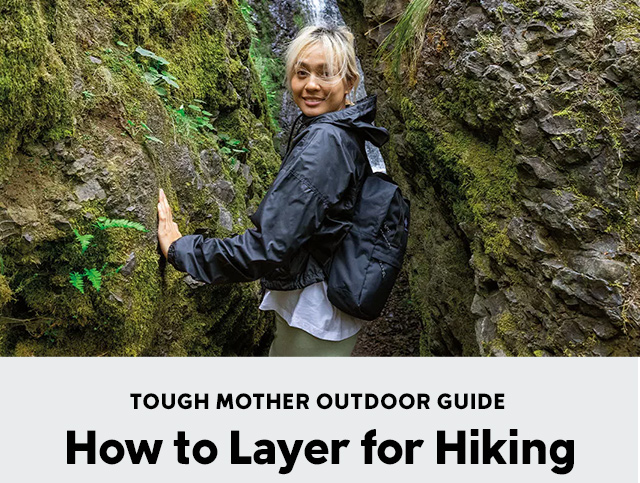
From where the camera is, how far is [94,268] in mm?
2945

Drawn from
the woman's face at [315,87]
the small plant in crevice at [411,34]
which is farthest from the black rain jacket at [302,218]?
the small plant in crevice at [411,34]

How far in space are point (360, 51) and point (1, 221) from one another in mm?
5244

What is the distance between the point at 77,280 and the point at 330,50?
2.00 m

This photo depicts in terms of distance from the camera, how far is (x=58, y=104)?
9.23 ft

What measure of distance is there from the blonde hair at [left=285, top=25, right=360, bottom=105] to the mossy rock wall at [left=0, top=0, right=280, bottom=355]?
42.4 inches

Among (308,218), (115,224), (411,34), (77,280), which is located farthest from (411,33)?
(77,280)

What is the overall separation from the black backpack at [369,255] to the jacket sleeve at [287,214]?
0.94 feet

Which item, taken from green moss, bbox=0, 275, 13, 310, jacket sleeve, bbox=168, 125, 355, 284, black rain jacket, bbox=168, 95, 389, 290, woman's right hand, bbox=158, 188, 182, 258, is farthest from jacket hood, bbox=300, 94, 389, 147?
green moss, bbox=0, 275, 13, 310

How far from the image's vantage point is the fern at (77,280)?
9.34 feet

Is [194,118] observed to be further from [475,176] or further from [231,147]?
[475,176]

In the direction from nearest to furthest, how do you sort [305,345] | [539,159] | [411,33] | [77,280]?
[77,280]
[305,345]
[539,159]
[411,33]

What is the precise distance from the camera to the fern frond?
14.7 feet

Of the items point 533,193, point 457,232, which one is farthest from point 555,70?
point 457,232

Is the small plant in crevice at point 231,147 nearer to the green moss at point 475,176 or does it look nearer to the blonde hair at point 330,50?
the blonde hair at point 330,50
